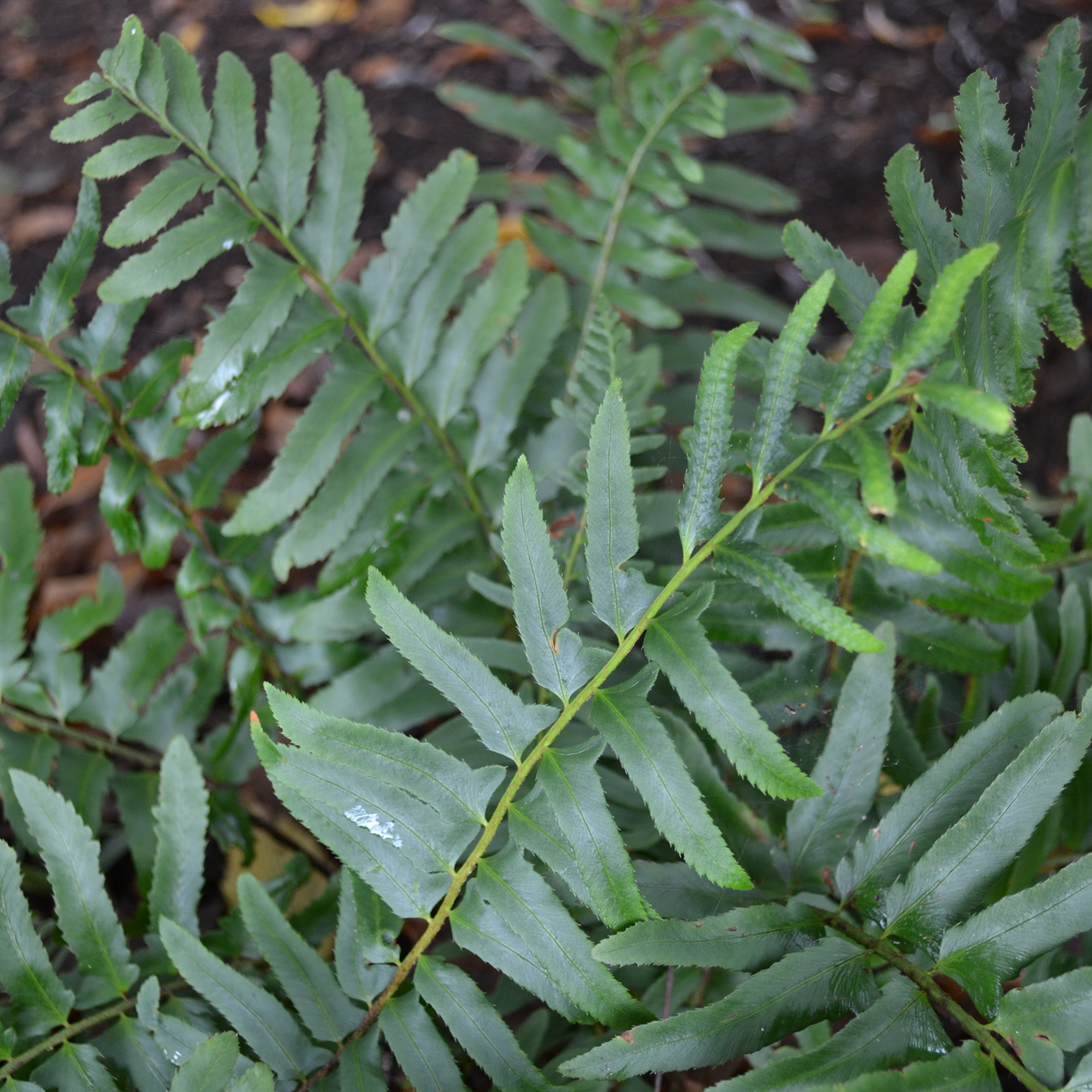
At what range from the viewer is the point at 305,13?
125 inches

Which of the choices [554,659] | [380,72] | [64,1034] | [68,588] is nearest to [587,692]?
[554,659]

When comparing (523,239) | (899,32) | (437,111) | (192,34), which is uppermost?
(192,34)

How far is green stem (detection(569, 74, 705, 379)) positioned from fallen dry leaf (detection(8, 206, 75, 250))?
1696 mm

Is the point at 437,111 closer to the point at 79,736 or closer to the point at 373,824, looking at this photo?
the point at 79,736

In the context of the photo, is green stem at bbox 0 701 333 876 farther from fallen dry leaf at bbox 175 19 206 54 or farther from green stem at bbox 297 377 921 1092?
fallen dry leaf at bbox 175 19 206 54

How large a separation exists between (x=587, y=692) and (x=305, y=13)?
10.4ft

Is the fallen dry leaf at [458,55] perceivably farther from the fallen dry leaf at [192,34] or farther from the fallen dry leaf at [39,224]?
the fallen dry leaf at [39,224]

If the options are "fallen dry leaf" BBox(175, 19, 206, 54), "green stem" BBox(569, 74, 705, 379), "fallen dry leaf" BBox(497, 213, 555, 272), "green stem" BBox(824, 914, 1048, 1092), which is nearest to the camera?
"green stem" BBox(824, 914, 1048, 1092)

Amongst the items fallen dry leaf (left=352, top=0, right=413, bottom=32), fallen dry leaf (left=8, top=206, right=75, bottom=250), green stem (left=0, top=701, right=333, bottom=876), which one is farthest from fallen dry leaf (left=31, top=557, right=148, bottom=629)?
fallen dry leaf (left=352, top=0, right=413, bottom=32)

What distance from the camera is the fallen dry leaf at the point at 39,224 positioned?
2.60 m

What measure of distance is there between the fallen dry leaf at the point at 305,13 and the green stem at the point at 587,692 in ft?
9.93

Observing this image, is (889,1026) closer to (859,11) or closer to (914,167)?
(914,167)

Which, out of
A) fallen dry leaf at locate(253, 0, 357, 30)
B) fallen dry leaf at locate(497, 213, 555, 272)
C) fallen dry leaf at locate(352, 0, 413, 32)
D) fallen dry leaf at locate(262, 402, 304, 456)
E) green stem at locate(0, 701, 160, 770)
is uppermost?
fallen dry leaf at locate(253, 0, 357, 30)

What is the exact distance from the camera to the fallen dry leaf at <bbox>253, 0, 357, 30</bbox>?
3.15 m
